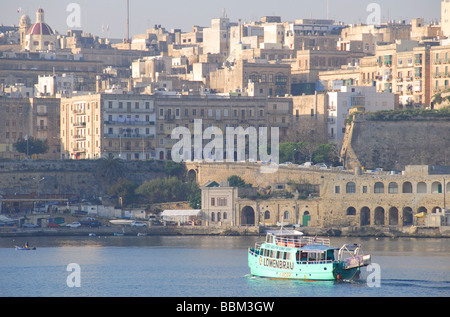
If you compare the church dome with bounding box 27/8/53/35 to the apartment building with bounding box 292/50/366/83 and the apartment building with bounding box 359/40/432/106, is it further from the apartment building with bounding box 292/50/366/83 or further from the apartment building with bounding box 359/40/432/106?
the apartment building with bounding box 359/40/432/106

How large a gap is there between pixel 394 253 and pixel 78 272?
71.0 ft

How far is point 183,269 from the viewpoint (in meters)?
85.6

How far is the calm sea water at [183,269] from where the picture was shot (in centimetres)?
7594

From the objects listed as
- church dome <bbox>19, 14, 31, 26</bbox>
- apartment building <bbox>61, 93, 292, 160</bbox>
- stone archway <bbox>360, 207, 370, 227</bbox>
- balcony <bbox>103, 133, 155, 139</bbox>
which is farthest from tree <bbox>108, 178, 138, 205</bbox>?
church dome <bbox>19, 14, 31, 26</bbox>

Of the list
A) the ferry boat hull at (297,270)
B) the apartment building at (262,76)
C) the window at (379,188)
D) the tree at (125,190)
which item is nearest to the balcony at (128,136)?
the tree at (125,190)

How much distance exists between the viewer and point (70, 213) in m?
113

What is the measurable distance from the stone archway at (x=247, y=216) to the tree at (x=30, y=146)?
24.4 meters

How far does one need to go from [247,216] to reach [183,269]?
89.1 ft

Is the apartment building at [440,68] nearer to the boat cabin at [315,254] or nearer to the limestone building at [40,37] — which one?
the boat cabin at [315,254]

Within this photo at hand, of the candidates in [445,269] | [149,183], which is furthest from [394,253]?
[149,183]

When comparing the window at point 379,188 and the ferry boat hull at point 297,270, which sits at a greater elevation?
the window at point 379,188
